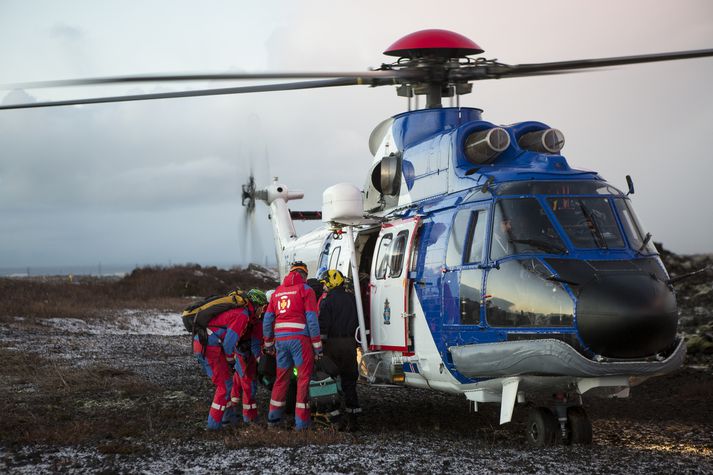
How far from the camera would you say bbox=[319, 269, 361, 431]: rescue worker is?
9422 millimetres

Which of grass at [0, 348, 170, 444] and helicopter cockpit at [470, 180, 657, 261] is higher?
helicopter cockpit at [470, 180, 657, 261]

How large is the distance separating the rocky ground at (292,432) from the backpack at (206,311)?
47.7 inches

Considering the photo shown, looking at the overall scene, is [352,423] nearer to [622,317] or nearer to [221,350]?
[221,350]

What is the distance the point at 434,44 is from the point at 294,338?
13.0ft

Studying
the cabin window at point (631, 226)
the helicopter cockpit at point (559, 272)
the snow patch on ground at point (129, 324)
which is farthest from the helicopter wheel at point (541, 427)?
the snow patch on ground at point (129, 324)

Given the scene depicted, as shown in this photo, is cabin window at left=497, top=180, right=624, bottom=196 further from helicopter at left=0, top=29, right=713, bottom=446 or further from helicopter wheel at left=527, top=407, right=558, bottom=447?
helicopter wheel at left=527, top=407, right=558, bottom=447

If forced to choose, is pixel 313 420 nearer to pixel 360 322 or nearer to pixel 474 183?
pixel 360 322

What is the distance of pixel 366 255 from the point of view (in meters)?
11.7

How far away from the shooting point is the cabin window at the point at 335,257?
37.6 feet

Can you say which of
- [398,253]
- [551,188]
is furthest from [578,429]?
[398,253]

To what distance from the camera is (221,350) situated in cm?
961

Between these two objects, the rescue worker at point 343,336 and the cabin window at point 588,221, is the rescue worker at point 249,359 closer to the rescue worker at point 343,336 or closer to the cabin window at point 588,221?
the rescue worker at point 343,336

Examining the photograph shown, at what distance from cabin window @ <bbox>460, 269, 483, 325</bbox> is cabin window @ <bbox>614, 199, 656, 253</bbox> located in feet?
5.11

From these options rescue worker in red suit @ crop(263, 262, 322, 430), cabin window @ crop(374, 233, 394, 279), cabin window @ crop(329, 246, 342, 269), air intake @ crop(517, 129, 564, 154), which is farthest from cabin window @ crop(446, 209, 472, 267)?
cabin window @ crop(329, 246, 342, 269)
